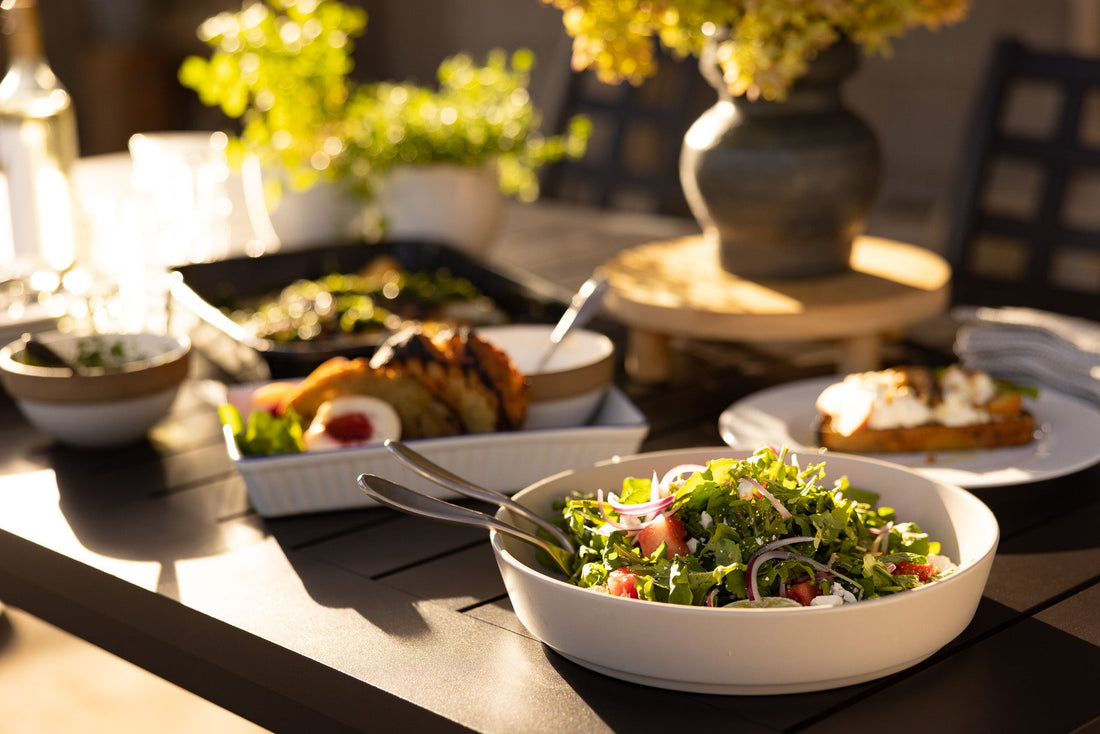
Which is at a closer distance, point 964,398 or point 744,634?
point 744,634

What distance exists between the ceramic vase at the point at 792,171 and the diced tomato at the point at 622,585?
0.85 meters

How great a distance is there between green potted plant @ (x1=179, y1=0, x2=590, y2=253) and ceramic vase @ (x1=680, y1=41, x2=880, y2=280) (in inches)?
17.8

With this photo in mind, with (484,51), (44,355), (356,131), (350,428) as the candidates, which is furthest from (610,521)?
(484,51)

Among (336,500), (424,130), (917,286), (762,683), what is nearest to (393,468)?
(336,500)

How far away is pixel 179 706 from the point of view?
2535mm

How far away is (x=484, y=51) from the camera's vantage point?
511 cm

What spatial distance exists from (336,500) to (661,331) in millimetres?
564

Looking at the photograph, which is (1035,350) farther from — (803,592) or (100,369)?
(100,369)

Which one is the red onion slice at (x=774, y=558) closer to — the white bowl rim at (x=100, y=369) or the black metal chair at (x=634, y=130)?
the white bowl rim at (x=100, y=369)

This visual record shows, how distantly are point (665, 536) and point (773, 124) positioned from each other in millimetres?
864

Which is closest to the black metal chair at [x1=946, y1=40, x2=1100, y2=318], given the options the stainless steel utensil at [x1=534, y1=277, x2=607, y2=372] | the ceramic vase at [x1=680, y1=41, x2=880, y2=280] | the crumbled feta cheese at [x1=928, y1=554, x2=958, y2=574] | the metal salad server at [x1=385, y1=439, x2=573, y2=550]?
the ceramic vase at [x1=680, y1=41, x2=880, y2=280]

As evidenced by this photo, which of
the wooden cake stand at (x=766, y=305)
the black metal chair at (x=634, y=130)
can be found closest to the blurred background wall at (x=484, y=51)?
the black metal chair at (x=634, y=130)

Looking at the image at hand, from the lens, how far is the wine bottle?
1.81m

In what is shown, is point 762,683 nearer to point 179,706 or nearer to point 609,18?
point 609,18
